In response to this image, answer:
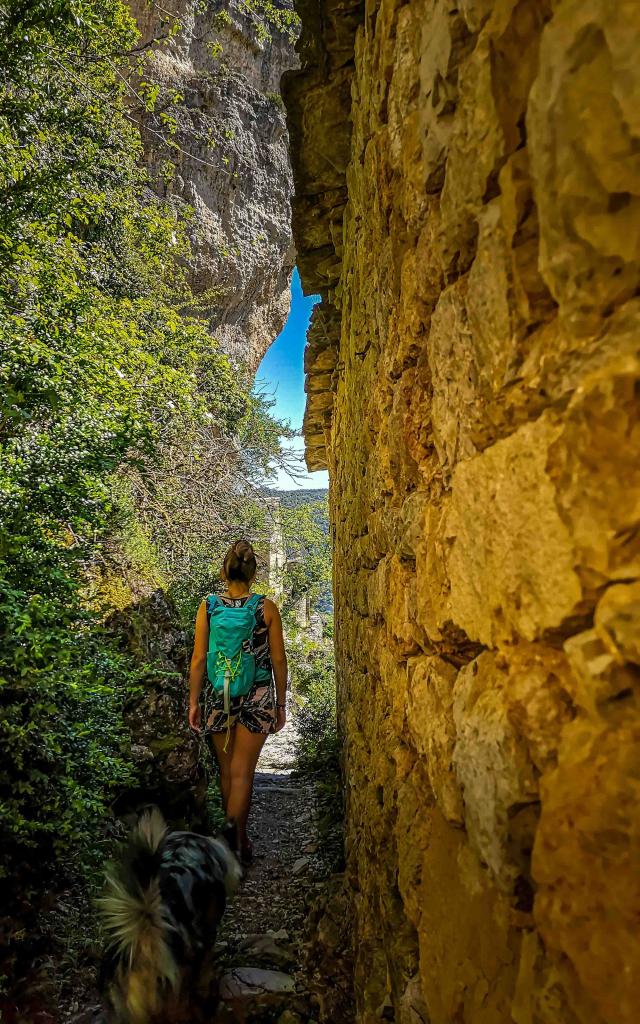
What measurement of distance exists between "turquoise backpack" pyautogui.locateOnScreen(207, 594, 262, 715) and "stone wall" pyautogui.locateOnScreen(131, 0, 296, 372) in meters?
8.94

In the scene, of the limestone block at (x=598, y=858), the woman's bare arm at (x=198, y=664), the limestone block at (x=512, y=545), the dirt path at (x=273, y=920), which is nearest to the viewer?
the limestone block at (x=598, y=858)

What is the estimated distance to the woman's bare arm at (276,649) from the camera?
3.10 metres

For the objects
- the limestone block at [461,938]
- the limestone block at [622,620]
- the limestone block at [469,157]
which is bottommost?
the limestone block at [461,938]

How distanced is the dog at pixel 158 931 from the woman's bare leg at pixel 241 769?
791mm

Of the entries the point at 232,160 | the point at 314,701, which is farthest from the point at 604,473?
the point at 232,160

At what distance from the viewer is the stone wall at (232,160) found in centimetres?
1085

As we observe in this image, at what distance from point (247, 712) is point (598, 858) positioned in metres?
2.71

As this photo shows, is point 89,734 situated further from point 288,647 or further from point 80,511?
point 288,647

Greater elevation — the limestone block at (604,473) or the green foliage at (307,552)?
the green foliage at (307,552)

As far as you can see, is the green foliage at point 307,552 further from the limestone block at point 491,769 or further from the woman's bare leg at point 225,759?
the limestone block at point 491,769

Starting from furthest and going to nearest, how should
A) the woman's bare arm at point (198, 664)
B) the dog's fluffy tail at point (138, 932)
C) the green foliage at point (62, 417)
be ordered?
the woman's bare arm at point (198, 664) → the green foliage at point (62, 417) → the dog's fluffy tail at point (138, 932)

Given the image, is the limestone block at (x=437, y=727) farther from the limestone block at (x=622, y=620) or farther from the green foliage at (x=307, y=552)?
the green foliage at (x=307, y=552)

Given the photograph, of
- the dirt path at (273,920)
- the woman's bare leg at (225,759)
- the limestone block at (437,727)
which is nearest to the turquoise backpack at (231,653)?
the woman's bare leg at (225,759)

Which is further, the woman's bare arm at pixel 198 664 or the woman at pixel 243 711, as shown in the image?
the woman's bare arm at pixel 198 664
